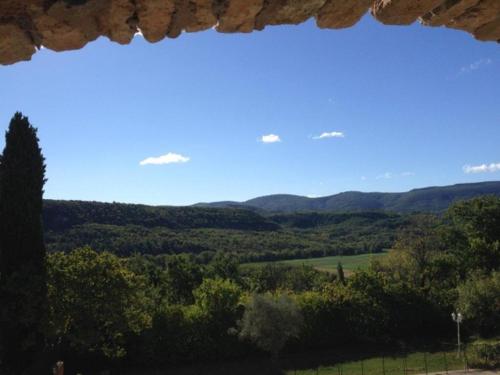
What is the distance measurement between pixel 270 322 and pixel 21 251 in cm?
1121

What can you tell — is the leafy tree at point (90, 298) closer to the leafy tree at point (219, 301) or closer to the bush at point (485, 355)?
the leafy tree at point (219, 301)

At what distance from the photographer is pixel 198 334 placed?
73.8 ft

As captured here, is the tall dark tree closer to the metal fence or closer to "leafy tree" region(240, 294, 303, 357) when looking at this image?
"leafy tree" region(240, 294, 303, 357)

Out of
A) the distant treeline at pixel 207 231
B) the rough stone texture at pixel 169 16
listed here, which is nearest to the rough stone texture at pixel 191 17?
the rough stone texture at pixel 169 16

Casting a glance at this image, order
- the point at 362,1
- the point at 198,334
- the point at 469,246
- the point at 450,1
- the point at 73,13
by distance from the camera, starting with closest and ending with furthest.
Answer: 1. the point at 73,13
2. the point at 362,1
3. the point at 450,1
4. the point at 198,334
5. the point at 469,246

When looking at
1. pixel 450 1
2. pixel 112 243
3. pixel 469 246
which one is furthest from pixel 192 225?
pixel 450 1

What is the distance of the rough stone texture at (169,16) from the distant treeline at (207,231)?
3350cm

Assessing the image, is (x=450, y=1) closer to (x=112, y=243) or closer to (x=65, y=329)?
(x=65, y=329)

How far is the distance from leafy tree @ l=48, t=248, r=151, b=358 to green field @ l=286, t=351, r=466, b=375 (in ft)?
27.2

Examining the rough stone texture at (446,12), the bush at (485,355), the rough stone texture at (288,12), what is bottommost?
the bush at (485,355)

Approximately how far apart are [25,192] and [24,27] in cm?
1789

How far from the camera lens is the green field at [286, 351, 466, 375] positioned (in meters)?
20.4

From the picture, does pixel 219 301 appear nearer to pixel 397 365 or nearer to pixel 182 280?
pixel 397 365

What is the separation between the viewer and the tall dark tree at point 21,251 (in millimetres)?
17156
